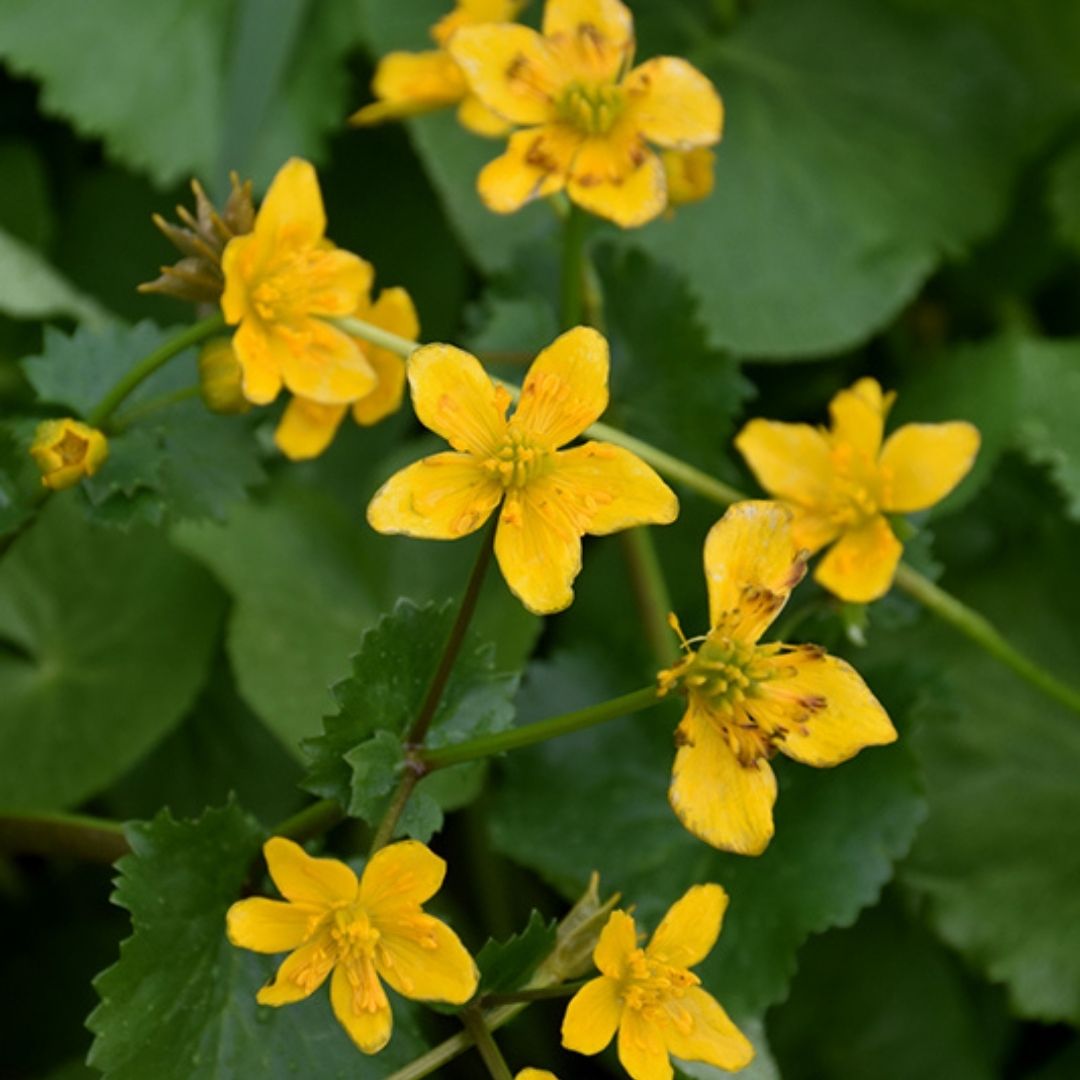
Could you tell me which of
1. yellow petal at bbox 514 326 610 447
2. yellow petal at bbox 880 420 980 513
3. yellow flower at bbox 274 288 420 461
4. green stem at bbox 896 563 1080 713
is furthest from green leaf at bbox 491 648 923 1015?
yellow petal at bbox 514 326 610 447

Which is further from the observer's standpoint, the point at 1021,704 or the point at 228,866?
the point at 1021,704

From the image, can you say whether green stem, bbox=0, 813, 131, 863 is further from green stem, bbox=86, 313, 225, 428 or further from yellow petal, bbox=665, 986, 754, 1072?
yellow petal, bbox=665, 986, 754, 1072

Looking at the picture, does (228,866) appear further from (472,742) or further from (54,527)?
(54,527)

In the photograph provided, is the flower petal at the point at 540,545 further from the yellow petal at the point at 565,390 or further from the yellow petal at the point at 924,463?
the yellow petal at the point at 924,463

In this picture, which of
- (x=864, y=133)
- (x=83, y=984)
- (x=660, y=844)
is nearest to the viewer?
(x=660, y=844)

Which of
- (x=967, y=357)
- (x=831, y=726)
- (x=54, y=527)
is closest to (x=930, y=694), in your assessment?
(x=831, y=726)
